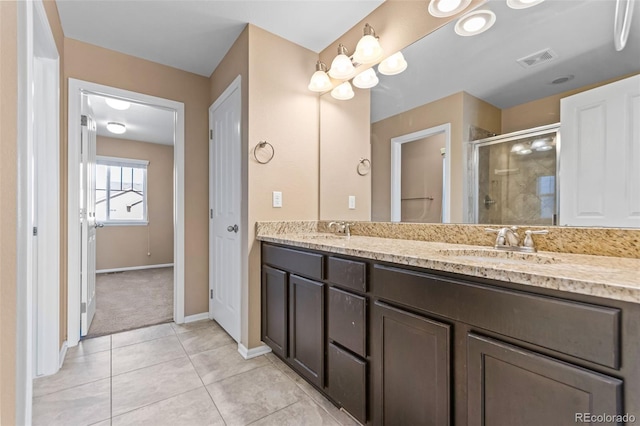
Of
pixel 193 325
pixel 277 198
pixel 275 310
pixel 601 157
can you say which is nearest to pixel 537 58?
pixel 601 157

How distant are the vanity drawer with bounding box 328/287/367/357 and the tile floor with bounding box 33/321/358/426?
44 centimetres

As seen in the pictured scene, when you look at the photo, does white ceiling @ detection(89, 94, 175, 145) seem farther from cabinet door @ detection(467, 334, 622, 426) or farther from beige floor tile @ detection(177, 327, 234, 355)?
cabinet door @ detection(467, 334, 622, 426)

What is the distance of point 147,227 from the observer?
5.29m

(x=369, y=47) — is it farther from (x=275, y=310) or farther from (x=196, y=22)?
(x=275, y=310)

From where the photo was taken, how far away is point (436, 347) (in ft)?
3.18

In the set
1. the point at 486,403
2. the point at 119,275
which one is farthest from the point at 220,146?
the point at 119,275

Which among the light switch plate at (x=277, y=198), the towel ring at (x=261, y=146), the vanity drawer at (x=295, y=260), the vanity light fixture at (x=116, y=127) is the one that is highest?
the vanity light fixture at (x=116, y=127)

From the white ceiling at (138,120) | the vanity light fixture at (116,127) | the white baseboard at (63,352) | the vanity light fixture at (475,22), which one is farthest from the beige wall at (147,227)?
the vanity light fixture at (475,22)

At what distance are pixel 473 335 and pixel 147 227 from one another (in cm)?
573

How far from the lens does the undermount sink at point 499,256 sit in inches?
41.8

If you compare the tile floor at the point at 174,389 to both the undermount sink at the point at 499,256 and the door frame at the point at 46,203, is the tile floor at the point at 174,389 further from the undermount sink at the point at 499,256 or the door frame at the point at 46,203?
the undermount sink at the point at 499,256

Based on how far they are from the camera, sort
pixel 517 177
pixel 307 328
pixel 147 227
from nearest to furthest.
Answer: pixel 517 177, pixel 307 328, pixel 147 227

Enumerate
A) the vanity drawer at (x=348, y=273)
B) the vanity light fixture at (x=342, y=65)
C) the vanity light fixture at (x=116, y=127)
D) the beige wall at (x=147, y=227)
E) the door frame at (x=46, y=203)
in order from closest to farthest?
the vanity drawer at (x=348, y=273) < the door frame at (x=46, y=203) < the vanity light fixture at (x=342, y=65) < the vanity light fixture at (x=116, y=127) < the beige wall at (x=147, y=227)
